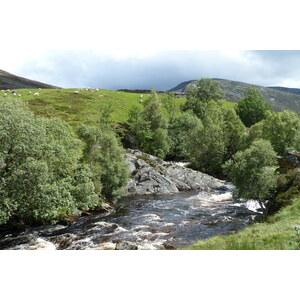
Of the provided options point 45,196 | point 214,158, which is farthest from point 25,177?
point 214,158

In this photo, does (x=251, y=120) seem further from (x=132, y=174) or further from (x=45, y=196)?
(x=45, y=196)

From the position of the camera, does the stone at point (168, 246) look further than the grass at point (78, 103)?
No

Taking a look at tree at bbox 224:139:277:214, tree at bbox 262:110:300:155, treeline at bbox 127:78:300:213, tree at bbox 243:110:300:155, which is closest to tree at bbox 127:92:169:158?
treeline at bbox 127:78:300:213

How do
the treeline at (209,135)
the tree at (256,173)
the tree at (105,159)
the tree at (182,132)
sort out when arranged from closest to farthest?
the tree at (256,173), the tree at (105,159), the treeline at (209,135), the tree at (182,132)

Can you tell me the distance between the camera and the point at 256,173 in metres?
34.5

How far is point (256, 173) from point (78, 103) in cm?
10236

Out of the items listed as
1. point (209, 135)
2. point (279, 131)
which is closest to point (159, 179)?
point (209, 135)

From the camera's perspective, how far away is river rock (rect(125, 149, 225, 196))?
2373 inches

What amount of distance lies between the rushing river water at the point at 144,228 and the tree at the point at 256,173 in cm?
401

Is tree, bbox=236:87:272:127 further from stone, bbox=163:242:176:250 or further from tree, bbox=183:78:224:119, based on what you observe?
stone, bbox=163:242:176:250

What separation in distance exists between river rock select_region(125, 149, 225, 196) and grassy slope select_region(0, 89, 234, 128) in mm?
34641

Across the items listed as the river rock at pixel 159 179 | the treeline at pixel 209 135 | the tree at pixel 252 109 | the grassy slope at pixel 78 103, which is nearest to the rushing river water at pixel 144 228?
the river rock at pixel 159 179

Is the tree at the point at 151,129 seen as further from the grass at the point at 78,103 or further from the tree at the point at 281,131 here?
the tree at the point at 281,131

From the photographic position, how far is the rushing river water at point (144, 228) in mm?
26547
